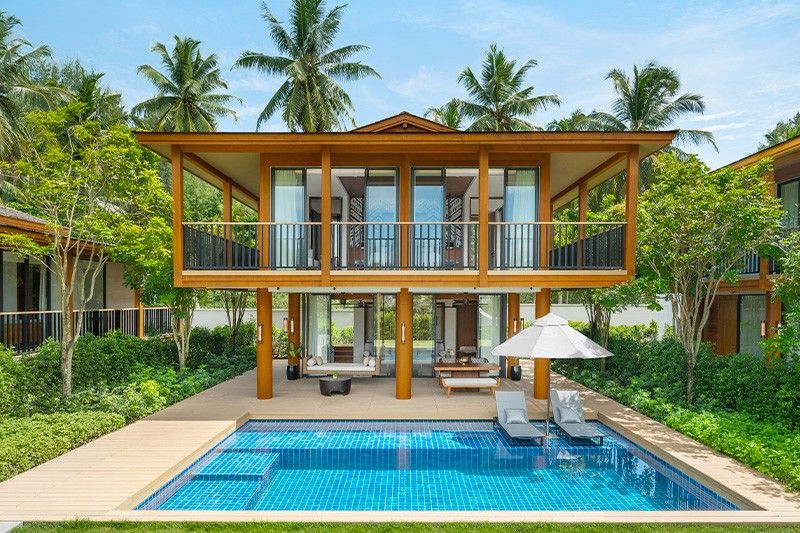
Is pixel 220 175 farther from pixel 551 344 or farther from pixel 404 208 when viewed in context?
pixel 551 344

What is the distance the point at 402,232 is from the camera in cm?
1239

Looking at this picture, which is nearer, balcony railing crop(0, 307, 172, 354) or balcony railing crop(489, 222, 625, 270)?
balcony railing crop(489, 222, 625, 270)

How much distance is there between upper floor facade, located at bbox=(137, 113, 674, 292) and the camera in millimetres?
11531

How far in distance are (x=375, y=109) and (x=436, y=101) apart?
5.94m

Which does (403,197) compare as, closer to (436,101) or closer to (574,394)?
(574,394)

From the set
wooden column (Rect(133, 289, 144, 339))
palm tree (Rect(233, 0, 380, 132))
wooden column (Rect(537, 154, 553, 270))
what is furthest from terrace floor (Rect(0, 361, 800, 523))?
palm tree (Rect(233, 0, 380, 132))

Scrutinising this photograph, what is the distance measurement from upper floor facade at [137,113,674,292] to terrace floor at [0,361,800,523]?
2.90m

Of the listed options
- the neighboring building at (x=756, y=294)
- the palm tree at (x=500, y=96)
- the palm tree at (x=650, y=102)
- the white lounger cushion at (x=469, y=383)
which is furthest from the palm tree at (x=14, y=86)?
the neighboring building at (x=756, y=294)

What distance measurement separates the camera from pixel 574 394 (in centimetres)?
1096

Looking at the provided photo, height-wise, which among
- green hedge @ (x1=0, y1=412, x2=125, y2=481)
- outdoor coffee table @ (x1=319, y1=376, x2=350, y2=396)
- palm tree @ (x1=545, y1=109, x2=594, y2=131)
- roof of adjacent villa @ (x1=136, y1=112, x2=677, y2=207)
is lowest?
outdoor coffee table @ (x1=319, y1=376, x2=350, y2=396)

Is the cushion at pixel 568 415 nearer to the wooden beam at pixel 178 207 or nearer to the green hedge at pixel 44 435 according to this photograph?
the green hedge at pixel 44 435

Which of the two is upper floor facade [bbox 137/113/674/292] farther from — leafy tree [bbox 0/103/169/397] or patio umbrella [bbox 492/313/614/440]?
patio umbrella [bbox 492/313/614/440]

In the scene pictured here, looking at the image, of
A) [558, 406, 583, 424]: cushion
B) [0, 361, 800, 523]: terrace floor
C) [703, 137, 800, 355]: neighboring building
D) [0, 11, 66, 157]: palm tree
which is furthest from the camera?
[0, 11, 66, 157]: palm tree

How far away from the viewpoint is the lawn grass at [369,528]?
230 inches
